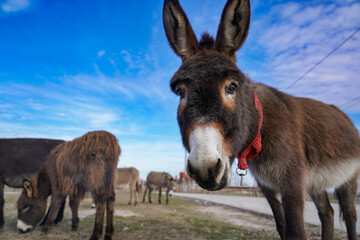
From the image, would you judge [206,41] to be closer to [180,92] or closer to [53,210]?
[180,92]

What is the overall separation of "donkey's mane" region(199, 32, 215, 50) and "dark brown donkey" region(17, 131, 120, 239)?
3726 millimetres

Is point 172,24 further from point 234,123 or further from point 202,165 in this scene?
point 202,165

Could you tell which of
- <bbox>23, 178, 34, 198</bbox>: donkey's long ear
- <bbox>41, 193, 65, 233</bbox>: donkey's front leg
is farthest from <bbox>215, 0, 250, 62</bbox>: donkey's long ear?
<bbox>23, 178, 34, 198</bbox>: donkey's long ear

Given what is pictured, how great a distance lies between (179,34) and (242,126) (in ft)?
4.06

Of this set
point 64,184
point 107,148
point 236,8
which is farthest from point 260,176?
point 64,184

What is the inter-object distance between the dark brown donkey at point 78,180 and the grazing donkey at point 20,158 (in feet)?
3.57

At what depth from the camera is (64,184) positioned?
17.4 feet

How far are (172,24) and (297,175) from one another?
2128mm

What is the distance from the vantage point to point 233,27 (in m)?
2.20

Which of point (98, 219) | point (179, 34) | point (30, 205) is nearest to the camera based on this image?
point (179, 34)

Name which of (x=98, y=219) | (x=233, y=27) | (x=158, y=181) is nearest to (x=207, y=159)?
(x=233, y=27)

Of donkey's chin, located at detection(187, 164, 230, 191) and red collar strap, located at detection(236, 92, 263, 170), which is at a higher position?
red collar strap, located at detection(236, 92, 263, 170)

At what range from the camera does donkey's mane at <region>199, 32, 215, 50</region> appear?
2.36 metres

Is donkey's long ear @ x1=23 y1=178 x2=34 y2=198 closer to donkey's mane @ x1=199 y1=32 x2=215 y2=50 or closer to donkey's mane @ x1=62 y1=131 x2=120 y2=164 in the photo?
donkey's mane @ x1=62 y1=131 x2=120 y2=164
